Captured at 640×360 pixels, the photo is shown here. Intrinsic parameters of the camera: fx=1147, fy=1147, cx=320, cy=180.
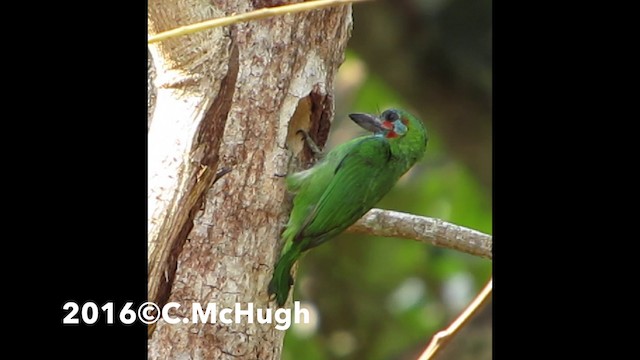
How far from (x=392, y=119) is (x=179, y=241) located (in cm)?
152

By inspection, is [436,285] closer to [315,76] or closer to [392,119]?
[392,119]

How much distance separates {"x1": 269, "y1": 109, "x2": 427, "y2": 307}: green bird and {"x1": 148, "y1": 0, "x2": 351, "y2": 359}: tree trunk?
47 mm

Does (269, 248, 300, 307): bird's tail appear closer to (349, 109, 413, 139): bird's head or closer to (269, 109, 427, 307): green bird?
(269, 109, 427, 307): green bird

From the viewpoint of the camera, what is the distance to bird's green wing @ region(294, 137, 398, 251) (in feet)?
11.7

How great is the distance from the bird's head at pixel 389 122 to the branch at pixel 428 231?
40 cm

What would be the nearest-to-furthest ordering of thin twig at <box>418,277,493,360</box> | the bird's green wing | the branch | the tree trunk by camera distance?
thin twig at <box>418,277,493,360</box> → the tree trunk → the bird's green wing → the branch

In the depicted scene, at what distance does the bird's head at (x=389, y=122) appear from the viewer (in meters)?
4.03

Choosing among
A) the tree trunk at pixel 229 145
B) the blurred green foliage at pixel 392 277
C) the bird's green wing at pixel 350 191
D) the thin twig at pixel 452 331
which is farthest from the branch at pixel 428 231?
the blurred green foliage at pixel 392 277

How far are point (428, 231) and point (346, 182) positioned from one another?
0.31m

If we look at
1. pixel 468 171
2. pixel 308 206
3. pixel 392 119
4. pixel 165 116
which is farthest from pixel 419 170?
pixel 165 116

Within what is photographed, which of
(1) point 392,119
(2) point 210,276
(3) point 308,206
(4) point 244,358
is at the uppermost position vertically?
(1) point 392,119

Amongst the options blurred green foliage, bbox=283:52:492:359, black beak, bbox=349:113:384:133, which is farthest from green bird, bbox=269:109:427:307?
blurred green foliage, bbox=283:52:492:359
